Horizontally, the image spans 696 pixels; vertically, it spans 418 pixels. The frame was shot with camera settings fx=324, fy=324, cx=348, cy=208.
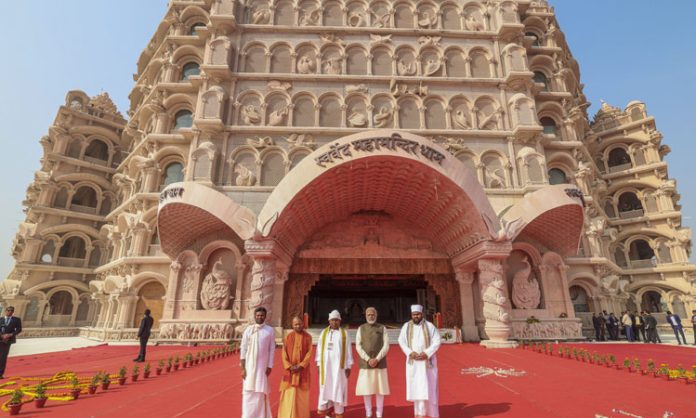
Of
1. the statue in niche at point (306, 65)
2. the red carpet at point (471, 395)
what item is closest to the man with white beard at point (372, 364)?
the red carpet at point (471, 395)

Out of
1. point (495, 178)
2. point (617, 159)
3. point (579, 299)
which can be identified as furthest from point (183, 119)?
point (617, 159)

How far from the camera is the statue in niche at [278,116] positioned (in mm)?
16359

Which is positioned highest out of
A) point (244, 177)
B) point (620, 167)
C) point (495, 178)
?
point (620, 167)

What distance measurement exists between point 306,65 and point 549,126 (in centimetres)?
1505

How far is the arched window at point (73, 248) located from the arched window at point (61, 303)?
2.84 meters

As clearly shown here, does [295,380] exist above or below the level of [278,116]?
below

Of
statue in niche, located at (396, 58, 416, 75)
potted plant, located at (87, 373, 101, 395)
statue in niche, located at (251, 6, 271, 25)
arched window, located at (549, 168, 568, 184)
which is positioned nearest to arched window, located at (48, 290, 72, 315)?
statue in niche, located at (251, 6, 271, 25)

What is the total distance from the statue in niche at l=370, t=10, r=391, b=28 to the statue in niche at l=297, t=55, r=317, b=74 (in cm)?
442

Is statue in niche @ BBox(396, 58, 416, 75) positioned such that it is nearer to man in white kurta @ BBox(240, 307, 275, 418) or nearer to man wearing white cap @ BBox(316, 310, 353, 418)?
man wearing white cap @ BBox(316, 310, 353, 418)

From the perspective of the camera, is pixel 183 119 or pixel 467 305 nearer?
pixel 467 305

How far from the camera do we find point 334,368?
471 centimetres

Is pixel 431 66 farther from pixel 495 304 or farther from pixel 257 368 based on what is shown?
pixel 257 368

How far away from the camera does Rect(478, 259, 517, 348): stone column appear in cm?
1164

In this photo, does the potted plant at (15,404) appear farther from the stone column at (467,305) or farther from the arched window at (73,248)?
the arched window at (73,248)
